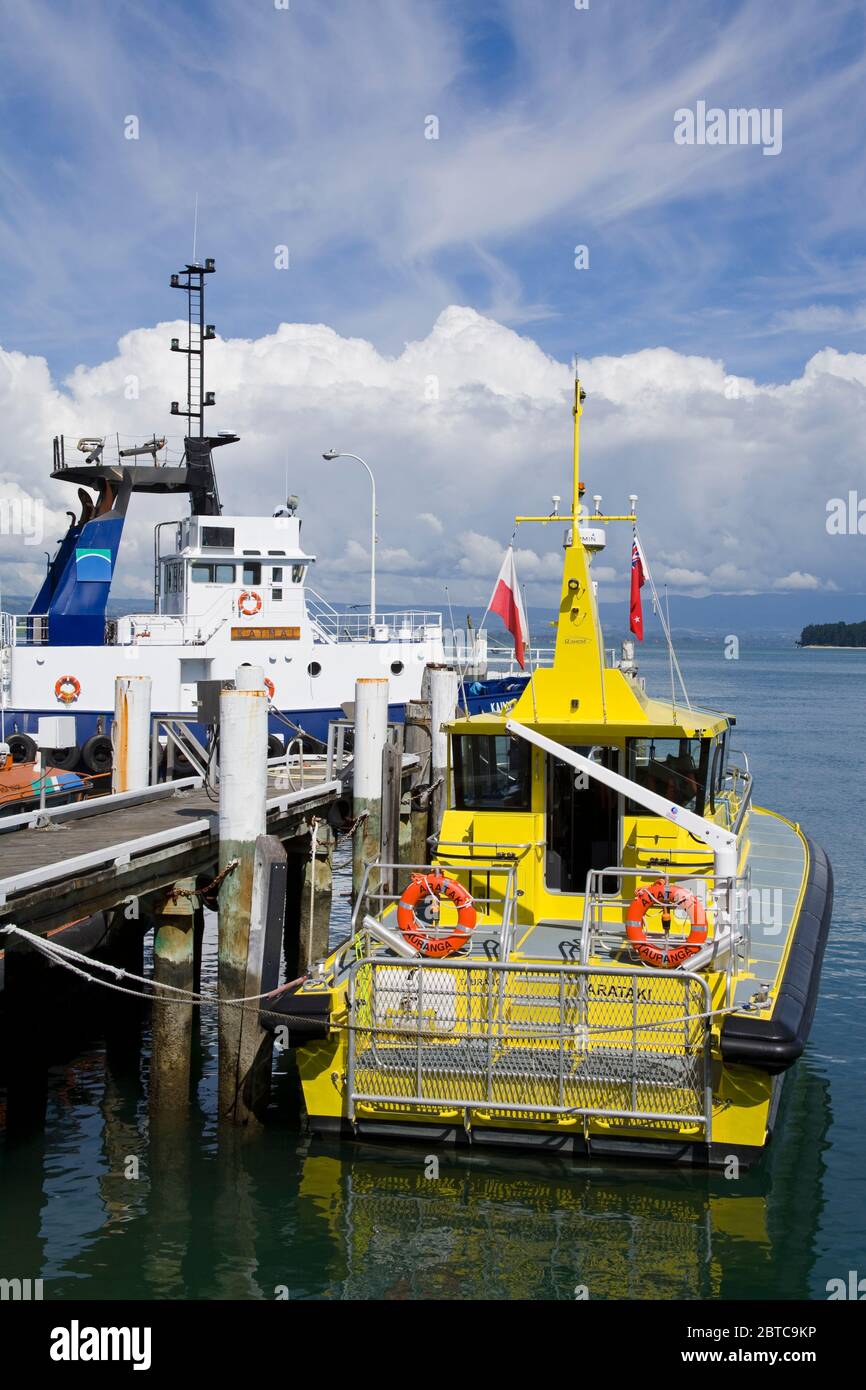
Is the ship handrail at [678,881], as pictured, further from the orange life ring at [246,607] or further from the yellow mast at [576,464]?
the orange life ring at [246,607]

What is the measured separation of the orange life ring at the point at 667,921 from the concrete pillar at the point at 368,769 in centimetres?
485

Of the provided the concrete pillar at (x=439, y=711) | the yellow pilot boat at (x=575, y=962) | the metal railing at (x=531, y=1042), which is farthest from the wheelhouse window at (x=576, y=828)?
the concrete pillar at (x=439, y=711)

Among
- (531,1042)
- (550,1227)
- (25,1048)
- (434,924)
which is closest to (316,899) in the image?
(434,924)

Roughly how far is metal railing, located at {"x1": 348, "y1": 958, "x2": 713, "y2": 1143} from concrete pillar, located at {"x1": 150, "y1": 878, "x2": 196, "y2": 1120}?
2.08 meters

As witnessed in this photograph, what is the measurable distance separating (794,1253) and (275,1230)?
13.4ft

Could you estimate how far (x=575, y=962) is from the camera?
10391 mm

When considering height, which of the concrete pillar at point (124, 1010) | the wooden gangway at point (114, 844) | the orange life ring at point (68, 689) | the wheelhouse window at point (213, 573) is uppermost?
the wheelhouse window at point (213, 573)

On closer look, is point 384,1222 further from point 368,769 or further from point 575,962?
point 368,769

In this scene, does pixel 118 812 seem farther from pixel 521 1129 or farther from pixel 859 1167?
pixel 859 1167

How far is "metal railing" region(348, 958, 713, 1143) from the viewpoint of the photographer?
9469 millimetres

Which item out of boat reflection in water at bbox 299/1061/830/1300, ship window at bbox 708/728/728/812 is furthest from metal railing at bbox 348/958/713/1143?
ship window at bbox 708/728/728/812

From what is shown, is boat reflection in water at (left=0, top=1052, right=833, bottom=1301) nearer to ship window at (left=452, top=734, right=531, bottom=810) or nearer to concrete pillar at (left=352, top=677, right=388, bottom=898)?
ship window at (left=452, top=734, right=531, bottom=810)

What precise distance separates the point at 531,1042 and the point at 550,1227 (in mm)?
1468

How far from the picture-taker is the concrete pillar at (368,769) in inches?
600
